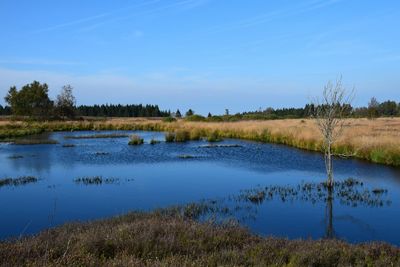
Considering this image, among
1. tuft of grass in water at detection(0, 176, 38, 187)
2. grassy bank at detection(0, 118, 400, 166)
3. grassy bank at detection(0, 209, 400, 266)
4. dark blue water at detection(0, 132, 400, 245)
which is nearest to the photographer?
grassy bank at detection(0, 209, 400, 266)

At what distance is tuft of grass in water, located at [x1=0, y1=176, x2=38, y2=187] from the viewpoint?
18.7m

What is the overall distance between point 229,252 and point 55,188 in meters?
12.8

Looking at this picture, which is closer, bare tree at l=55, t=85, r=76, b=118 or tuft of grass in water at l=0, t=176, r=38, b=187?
tuft of grass in water at l=0, t=176, r=38, b=187

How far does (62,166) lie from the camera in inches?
966

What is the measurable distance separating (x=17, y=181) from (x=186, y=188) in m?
7.61

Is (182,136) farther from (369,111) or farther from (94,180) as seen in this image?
(369,111)

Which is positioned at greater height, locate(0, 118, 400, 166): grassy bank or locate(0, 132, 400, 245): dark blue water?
locate(0, 118, 400, 166): grassy bank

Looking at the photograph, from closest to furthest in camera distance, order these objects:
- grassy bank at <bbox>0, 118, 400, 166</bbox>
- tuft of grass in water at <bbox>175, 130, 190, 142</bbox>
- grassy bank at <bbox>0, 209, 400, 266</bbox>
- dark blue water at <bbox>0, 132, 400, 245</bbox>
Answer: grassy bank at <bbox>0, 209, 400, 266</bbox>
dark blue water at <bbox>0, 132, 400, 245</bbox>
grassy bank at <bbox>0, 118, 400, 166</bbox>
tuft of grass in water at <bbox>175, 130, 190, 142</bbox>

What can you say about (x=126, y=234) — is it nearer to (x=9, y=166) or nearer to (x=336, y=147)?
(x=9, y=166)

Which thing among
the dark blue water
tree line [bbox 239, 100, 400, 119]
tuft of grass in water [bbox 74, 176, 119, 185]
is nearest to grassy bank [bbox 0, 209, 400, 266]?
the dark blue water

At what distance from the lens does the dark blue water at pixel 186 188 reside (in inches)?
467

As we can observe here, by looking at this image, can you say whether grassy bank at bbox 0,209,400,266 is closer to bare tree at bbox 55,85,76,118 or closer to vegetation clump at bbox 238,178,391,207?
vegetation clump at bbox 238,178,391,207

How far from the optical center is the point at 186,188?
17438 millimetres

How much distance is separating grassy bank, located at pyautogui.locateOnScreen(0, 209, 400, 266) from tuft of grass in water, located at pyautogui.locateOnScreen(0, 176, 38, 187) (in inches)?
470
